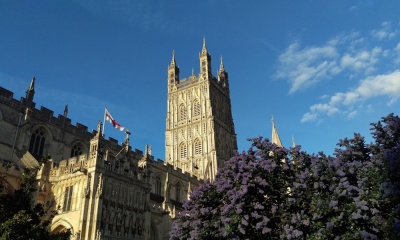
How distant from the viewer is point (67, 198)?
1065 inches

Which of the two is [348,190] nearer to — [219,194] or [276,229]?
[276,229]

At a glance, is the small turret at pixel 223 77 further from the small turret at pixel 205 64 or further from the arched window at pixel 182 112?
the arched window at pixel 182 112

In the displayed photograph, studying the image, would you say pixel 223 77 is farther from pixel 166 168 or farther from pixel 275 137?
pixel 166 168

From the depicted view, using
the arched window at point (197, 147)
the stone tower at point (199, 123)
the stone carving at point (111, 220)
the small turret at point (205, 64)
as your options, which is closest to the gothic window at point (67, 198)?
the stone carving at point (111, 220)

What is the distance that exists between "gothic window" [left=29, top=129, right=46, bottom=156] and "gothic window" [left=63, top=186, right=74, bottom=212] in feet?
Answer: 36.2

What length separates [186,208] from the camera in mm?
21594

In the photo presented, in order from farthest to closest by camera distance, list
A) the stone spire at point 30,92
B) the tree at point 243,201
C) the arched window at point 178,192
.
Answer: the arched window at point 178,192 < the stone spire at point 30,92 < the tree at point 243,201

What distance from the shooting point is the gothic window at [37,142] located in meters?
36.5

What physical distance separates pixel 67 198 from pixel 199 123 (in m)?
43.0

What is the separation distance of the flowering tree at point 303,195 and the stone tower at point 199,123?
137ft

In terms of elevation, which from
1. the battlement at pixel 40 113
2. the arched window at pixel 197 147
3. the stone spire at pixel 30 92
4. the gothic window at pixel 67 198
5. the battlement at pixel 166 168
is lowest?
the gothic window at pixel 67 198

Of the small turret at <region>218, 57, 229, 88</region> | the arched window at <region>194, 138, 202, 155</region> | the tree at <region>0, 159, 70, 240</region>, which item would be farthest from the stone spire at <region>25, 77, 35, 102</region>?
the small turret at <region>218, 57, 229, 88</region>

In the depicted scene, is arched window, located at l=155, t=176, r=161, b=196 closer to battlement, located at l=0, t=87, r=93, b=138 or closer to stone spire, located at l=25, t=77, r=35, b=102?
battlement, located at l=0, t=87, r=93, b=138

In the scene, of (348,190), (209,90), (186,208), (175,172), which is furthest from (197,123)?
(348,190)
